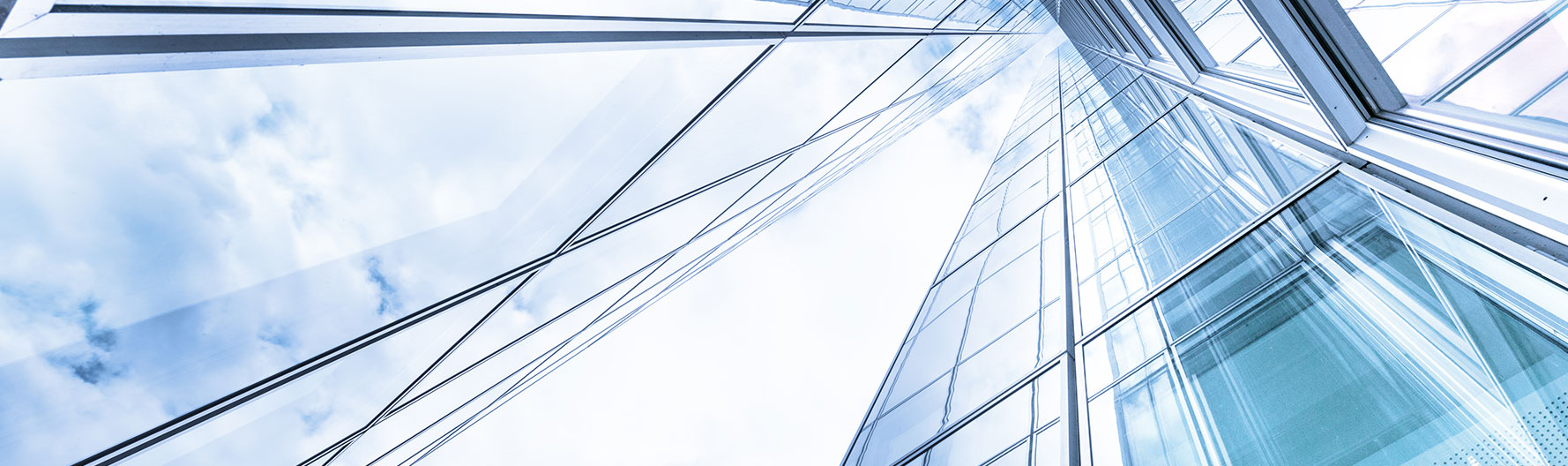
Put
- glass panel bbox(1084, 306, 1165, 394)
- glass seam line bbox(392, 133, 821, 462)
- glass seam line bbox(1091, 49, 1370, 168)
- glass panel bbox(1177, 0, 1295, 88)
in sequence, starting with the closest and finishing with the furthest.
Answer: glass panel bbox(1084, 306, 1165, 394), glass seam line bbox(1091, 49, 1370, 168), glass panel bbox(1177, 0, 1295, 88), glass seam line bbox(392, 133, 821, 462)

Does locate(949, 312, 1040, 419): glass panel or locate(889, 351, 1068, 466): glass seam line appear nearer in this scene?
locate(889, 351, 1068, 466): glass seam line

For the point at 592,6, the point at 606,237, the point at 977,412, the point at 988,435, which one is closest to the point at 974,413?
the point at 977,412

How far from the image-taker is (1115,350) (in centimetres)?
371

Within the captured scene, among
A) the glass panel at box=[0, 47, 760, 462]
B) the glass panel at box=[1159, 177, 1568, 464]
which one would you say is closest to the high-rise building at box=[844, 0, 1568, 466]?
the glass panel at box=[1159, 177, 1568, 464]

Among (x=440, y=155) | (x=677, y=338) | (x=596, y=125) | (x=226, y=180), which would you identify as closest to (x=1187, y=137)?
(x=596, y=125)

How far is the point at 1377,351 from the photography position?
7.93 feet

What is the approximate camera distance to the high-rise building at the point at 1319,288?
2.16 meters

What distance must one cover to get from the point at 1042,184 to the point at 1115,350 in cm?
608

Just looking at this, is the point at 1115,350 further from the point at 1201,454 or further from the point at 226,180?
the point at 226,180

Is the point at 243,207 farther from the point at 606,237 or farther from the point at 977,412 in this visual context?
the point at 977,412

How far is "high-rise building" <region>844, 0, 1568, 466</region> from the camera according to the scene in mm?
2158

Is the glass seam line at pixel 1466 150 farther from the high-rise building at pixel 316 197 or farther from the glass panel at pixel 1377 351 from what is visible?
the high-rise building at pixel 316 197

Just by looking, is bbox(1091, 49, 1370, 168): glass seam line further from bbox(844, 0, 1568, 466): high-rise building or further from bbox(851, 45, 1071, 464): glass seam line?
bbox(851, 45, 1071, 464): glass seam line

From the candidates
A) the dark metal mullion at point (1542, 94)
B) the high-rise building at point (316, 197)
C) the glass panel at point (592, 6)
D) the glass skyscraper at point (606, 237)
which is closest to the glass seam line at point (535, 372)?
the glass skyscraper at point (606, 237)
